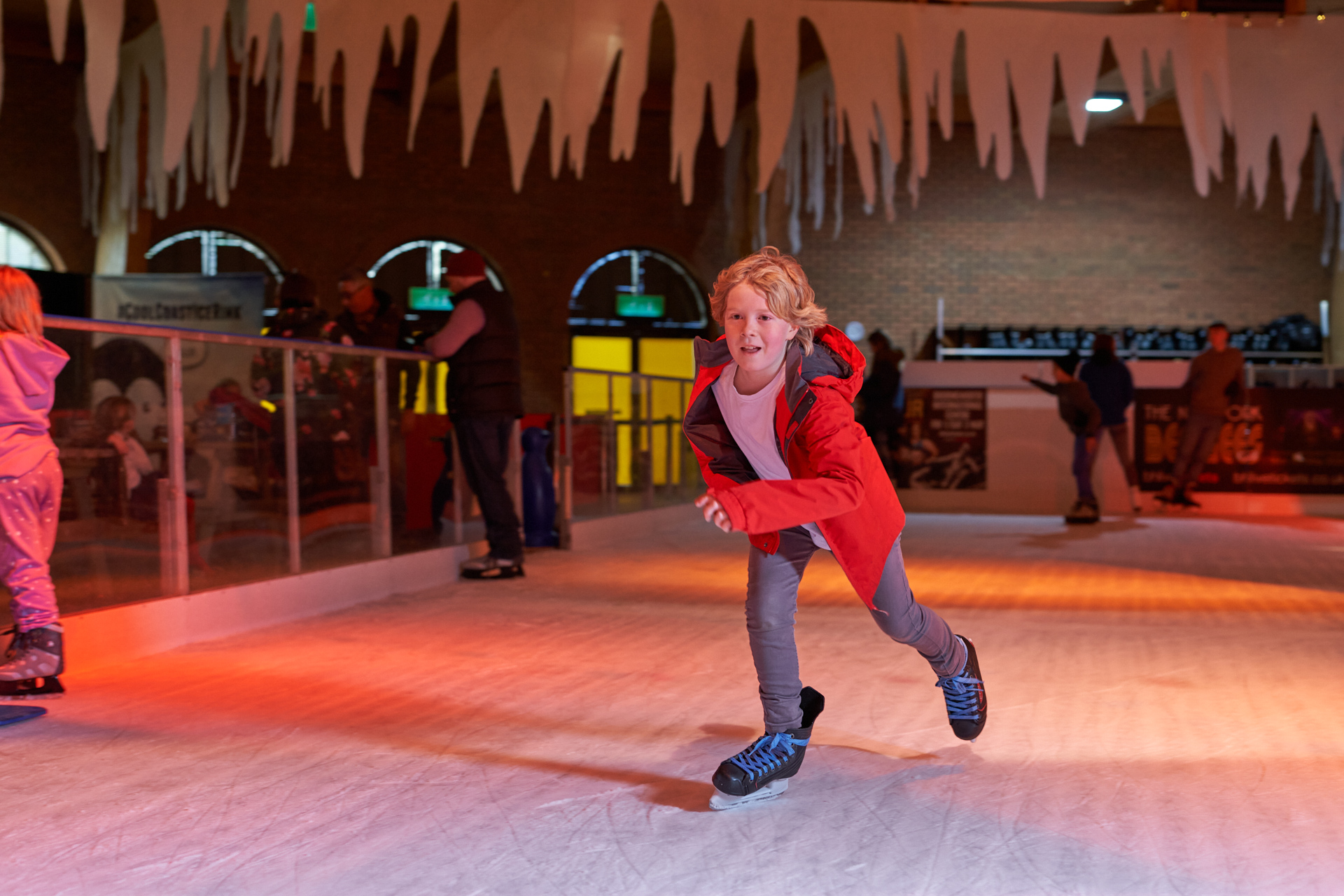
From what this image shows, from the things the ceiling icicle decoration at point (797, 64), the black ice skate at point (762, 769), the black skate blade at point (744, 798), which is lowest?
the black skate blade at point (744, 798)

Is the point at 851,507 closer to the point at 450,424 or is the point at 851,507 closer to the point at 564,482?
the point at 450,424

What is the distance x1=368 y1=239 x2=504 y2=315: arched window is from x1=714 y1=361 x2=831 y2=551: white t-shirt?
34.8 feet

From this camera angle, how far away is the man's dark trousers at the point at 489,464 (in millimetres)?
5031

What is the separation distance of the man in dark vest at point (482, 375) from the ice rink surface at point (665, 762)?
2.95 feet

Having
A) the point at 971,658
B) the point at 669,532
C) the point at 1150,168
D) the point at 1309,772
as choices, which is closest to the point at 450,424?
the point at 669,532

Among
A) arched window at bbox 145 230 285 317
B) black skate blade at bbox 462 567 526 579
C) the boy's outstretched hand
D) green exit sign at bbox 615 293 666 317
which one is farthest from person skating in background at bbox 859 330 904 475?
the boy's outstretched hand

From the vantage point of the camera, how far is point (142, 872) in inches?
67.7

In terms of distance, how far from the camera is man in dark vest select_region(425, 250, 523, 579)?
196 inches

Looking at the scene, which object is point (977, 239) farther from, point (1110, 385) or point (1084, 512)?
point (1084, 512)

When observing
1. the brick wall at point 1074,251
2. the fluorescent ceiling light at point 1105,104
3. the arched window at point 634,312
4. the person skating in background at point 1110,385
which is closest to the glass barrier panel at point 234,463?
the person skating in background at point 1110,385

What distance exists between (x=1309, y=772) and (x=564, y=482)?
15.8ft

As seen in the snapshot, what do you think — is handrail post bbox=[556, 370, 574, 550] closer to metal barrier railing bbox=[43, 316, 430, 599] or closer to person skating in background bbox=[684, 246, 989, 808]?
metal barrier railing bbox=[43, 316, 430, 599]

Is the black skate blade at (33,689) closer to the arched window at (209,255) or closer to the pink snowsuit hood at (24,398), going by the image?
the pink snowsuit hood at (24,398)

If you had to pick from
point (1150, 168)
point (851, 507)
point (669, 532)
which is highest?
point (1150, 168)
